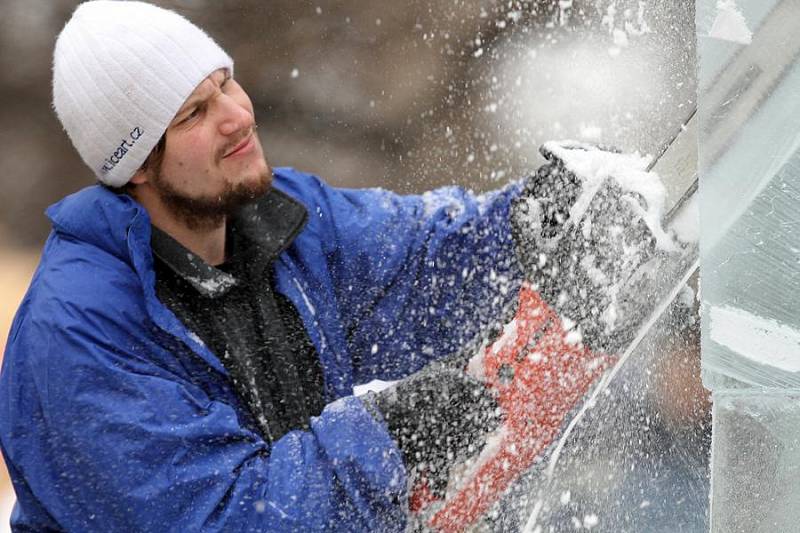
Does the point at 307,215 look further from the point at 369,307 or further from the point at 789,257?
the point at 789,257

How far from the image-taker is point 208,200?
1677mm

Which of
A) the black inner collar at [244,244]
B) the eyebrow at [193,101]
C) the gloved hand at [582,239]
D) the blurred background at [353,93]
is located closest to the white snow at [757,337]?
the gloved hand at [582,239]

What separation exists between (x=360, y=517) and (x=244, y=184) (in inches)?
23.9

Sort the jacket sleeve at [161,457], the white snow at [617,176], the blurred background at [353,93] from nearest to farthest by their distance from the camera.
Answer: the white snow at [617,176]
the jacket sleeve at [161,457]
the blurred background at [353,93]

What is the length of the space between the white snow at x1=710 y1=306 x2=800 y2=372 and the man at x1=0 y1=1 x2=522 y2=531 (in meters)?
0.59

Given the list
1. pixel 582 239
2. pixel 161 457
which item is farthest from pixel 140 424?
pixel 582 239

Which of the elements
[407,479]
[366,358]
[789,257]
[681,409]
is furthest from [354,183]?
[789,257]

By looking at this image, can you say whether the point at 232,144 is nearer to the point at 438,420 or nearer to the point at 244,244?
the point at 244,244

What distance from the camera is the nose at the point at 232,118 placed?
1664 millimetres

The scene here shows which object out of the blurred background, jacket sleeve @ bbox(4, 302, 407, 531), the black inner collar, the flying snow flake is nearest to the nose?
the black inner collar

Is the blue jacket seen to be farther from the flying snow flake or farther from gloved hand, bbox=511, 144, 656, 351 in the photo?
the flying snow flake

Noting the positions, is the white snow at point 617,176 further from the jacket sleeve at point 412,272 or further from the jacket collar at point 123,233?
the jacket collar at point 123,233

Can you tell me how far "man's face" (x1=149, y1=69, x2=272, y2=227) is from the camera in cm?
167

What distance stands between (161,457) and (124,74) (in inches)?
25.8
